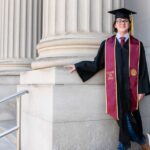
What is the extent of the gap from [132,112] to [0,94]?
16.2 feet

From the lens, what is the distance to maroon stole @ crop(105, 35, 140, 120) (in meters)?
4.27

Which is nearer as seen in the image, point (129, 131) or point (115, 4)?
point (129, 131)

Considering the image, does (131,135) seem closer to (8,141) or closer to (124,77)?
(124,77)

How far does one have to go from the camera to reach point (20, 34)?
8.48 m

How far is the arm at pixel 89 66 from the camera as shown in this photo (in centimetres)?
438

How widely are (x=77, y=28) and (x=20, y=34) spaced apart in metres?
3.95

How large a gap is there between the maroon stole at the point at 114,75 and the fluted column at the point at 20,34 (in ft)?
14.3

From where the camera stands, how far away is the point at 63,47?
4855mm

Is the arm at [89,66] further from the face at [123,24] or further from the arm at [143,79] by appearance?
the arm at [143,79]

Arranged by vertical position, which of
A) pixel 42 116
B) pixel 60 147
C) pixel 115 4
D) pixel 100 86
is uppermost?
pixel 115 4

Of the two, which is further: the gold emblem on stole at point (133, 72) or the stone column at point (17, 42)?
the stone column at point (17, 42)

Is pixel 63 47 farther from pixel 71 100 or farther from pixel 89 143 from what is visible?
pixel 89 143

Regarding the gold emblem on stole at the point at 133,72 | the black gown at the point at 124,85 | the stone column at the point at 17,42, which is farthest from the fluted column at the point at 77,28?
the stone column at the point at 17,42

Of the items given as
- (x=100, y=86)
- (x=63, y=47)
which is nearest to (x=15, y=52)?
(x=63, y=47)
